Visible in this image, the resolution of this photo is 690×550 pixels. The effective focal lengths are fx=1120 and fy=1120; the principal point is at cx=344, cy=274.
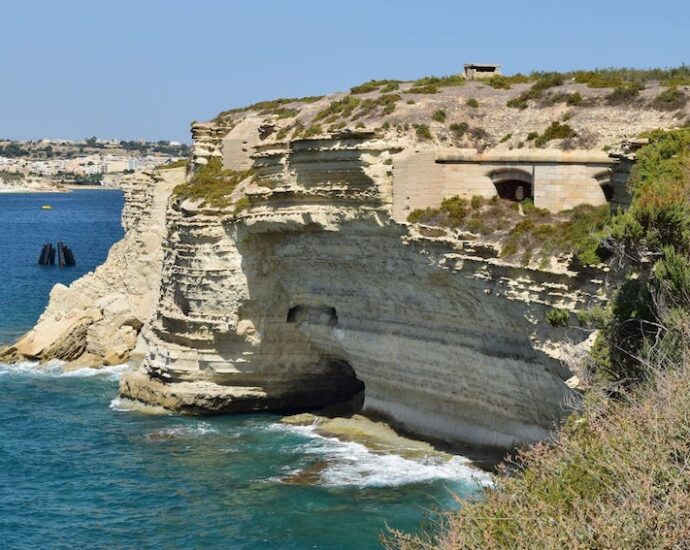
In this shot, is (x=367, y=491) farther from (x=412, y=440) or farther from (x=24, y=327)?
(x=24, y=327)

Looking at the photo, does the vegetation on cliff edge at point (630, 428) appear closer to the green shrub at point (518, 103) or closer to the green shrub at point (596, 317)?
the green shrub at point (596, 317)

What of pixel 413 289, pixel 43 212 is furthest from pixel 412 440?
pixel 43 212

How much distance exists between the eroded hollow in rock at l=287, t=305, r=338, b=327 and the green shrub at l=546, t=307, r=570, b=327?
1206 cm

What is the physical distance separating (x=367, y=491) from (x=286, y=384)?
11.4 m

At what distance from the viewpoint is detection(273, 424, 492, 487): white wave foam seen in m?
33.1

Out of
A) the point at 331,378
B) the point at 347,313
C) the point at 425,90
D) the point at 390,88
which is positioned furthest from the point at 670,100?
the point at 331,378

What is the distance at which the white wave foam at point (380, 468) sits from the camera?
1303 inches

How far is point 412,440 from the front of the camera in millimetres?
37312

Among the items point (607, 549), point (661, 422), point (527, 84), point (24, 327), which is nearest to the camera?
point (607, 549)

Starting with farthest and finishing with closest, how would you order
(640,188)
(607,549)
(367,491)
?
(367,491)
(640,188)
(607,549)

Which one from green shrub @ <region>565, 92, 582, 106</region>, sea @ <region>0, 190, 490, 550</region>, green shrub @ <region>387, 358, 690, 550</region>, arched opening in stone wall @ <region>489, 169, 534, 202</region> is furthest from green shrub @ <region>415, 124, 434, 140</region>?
green shrub @ <region>387, 358, 690, 550</region>

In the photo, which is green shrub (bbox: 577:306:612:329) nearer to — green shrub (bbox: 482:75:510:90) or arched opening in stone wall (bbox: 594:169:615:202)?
arched opening in stone wall (bbox: 594:169:615:202)

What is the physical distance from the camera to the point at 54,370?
5109 cm

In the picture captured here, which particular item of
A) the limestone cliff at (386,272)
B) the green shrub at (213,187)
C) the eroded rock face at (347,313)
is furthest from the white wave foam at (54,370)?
the green shrub at (213,187)
